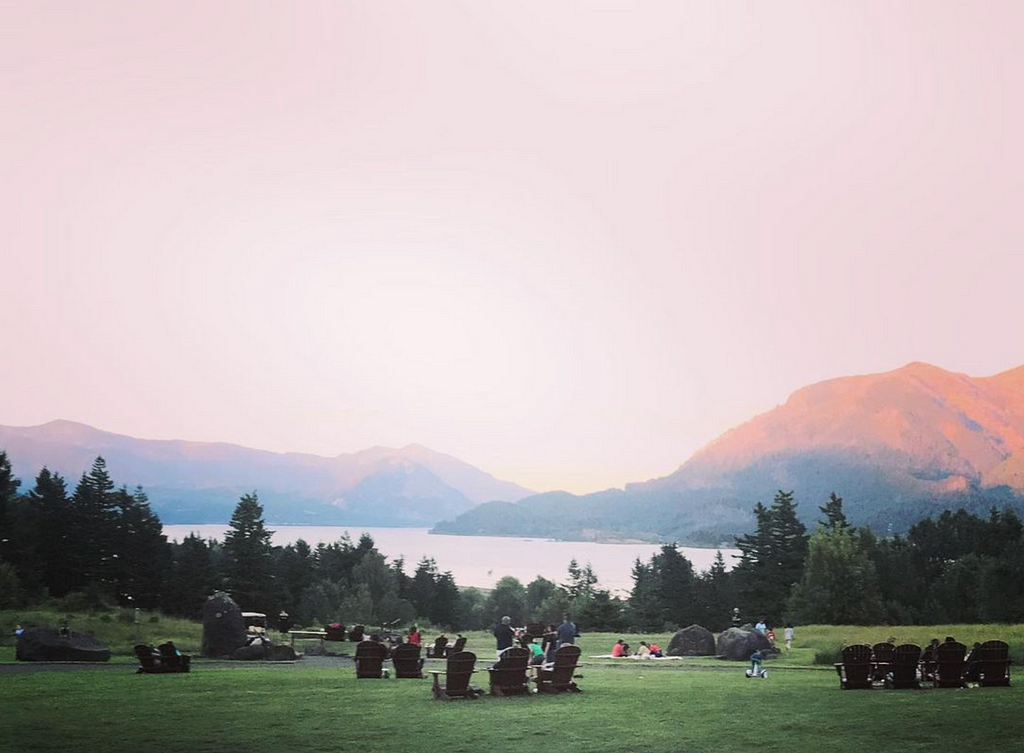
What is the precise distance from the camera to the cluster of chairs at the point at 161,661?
1074 inches

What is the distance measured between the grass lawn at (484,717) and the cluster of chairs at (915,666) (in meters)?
0.67

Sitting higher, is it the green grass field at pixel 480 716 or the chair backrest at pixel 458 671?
the chair backrest at pixel 458 671

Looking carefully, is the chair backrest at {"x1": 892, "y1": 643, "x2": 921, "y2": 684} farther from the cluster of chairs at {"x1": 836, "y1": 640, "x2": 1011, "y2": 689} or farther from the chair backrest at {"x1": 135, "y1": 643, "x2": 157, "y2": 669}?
the chair backrest at {"x1": 135, "y1": 643, "x2": 157, "y2": 669}

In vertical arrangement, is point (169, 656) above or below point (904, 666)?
below

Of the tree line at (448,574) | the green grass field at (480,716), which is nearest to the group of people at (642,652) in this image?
the green grass field at (480,716)

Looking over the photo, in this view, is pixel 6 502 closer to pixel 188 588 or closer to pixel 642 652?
pixel 188 588

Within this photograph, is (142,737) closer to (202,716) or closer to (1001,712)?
(202,716)

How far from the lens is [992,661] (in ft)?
75.2

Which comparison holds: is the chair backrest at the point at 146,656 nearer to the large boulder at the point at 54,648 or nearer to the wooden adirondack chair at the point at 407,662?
the large boulder at the point at 54,648

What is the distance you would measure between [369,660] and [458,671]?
600cm

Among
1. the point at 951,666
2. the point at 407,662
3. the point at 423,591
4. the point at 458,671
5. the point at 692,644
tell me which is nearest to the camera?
the point at 458,671

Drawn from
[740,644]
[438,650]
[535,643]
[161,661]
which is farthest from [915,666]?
[161,661]

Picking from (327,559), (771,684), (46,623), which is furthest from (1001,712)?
(327,559)

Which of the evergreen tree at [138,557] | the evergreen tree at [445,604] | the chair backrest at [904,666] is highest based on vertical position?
the evergreen tree at [138,557]
